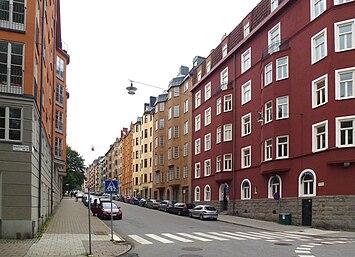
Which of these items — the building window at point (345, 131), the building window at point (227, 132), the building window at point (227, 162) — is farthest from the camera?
the building window at point (227, 132)

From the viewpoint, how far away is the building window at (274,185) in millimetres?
31494

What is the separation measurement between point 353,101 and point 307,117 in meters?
3.98

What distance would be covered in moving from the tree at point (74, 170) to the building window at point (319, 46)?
242 feet

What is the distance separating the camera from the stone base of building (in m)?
24.4

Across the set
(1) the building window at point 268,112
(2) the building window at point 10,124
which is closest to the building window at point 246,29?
(1) the building window at point 268,112

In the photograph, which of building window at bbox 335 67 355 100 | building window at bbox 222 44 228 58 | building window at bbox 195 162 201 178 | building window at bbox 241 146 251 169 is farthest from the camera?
building window at bbox 195 162 201 178

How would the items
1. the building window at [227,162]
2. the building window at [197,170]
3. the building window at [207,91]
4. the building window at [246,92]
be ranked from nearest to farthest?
the building window at [246,92] < the building window at [227,162] < the building window at [207,91] < the building window at [197,170]

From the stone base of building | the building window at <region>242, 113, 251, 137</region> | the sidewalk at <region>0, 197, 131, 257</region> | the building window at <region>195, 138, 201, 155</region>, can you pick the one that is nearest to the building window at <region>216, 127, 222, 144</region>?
the building window at <region>242, 113, 251, 137</region>

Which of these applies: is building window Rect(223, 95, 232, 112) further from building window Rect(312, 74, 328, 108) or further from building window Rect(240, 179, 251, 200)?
building window Rect(312, 74, 328, 108)

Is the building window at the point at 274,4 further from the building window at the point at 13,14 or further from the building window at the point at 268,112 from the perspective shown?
the building window at the point at 13,14

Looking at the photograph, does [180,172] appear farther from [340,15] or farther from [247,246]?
[247,246]

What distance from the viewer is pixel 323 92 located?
2714cm

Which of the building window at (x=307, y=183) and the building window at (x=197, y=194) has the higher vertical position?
the building window at (x=307, y=183)

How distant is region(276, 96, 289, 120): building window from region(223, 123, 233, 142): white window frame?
404 inches
